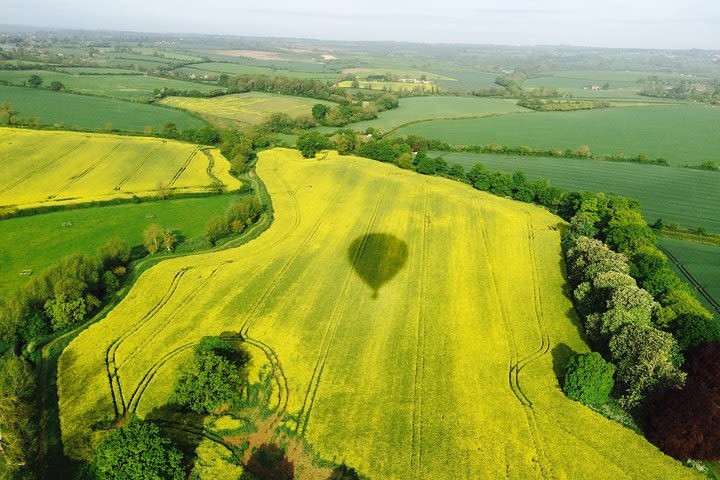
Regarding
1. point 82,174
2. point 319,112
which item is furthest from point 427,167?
point 82,174

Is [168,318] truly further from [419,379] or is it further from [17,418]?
[419,379]

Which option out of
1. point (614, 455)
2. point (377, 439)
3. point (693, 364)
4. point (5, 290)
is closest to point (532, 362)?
point (614, 455)

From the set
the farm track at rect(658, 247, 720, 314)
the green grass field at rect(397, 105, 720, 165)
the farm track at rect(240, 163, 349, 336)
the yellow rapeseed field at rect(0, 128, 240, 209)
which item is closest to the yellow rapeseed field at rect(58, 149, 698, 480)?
the farm track at rect(240, 163, 349, 336)

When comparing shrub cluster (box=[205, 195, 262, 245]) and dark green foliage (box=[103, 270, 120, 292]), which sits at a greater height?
shrub cluster (box=[205, 195, 262, 245])

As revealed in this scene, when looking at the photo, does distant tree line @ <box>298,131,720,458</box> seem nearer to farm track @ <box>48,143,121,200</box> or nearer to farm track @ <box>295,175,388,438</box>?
farm track @ <box>295,175,388,438</box>

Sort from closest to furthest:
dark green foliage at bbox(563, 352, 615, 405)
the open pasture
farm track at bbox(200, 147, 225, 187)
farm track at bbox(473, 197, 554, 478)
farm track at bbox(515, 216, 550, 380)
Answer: farm track at bbox(473, 197, 554, 478) < dark green foliage at bbox(563, 352, 615, 405) < farm track at bbox(515, 216, 550, 380) < farm track at bbox(200, 147, 225, 187) < the open pasture

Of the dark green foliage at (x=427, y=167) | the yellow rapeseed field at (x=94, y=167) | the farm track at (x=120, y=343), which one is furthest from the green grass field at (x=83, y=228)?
the dark green foliage at (x=427, y=167)

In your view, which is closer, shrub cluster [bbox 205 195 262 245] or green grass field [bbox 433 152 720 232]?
shrub cluster [bbox 205 195 262 245]
